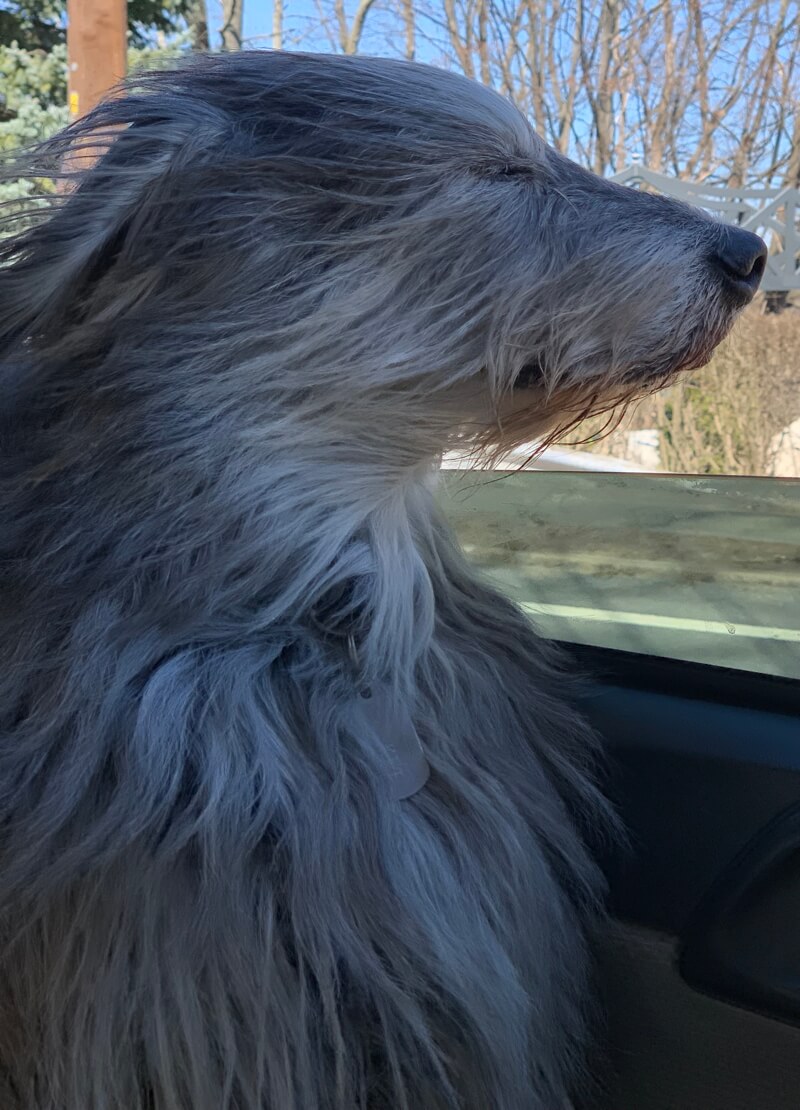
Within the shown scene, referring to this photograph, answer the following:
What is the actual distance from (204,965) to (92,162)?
42.5 inches

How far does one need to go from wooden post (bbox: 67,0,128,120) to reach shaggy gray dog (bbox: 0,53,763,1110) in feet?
9.41

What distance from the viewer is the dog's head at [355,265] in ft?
4.50

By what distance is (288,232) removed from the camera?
4.65 ft

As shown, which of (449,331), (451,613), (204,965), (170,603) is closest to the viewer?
(204,965)

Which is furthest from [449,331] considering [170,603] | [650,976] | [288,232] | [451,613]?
[650,976]

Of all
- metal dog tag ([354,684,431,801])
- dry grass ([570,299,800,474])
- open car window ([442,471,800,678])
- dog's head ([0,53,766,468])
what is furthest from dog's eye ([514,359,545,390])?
dry grass ([570,299,800,474])

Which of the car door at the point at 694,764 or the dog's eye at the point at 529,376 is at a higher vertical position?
the dog's eye at the point at 529,376

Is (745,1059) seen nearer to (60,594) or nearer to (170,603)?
(170,603)

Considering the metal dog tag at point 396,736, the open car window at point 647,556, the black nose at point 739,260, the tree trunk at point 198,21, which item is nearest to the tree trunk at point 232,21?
the tree trunk at point 198,21

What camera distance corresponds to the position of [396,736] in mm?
1389

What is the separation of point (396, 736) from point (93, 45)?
370cm

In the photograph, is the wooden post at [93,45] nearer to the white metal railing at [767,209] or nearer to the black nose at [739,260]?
the black nose at [739,260]

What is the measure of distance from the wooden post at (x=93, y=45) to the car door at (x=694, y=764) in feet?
9.72

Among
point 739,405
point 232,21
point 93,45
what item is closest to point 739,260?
point 93,45
